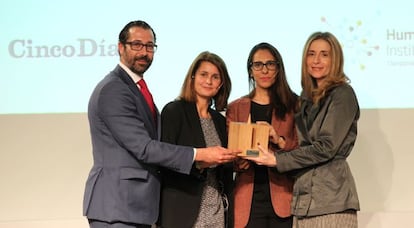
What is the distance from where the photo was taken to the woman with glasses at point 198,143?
99.6 inches

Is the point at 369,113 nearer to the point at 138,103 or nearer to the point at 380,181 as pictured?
the point at 380,181

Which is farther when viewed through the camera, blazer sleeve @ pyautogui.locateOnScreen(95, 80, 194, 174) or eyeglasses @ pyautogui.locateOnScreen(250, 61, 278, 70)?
eyeglasses @ pyautogui.locateOnScreen(250, 61, 278, 70)

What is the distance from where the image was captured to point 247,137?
2.52 metres

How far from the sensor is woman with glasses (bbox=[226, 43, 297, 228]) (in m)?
2.68

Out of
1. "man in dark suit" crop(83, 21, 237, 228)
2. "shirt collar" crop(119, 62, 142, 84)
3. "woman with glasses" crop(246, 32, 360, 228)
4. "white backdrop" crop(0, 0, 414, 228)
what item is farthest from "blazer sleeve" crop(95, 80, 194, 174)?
"white backdrop" crop(0, 0, 414, 228)

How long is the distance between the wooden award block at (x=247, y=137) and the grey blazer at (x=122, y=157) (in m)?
0.22

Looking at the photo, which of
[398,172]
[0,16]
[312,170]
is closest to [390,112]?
[398,172]

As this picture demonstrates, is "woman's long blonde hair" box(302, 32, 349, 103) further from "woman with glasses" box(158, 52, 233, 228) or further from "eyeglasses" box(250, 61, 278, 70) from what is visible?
"woman with glasses" box(158, 52, 233, 228)

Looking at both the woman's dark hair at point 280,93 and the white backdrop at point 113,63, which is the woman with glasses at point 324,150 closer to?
the woman's dark hair at point 280,93

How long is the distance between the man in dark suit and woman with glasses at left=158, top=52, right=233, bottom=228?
0.11 metres

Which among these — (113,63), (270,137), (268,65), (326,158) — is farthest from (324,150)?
(113,63)

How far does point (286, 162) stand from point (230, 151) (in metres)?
0.28

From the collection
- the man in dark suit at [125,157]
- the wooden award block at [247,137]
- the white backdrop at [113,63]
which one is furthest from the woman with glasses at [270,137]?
the white backdrop at [113,63]

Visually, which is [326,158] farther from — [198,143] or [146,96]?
[146,96]
